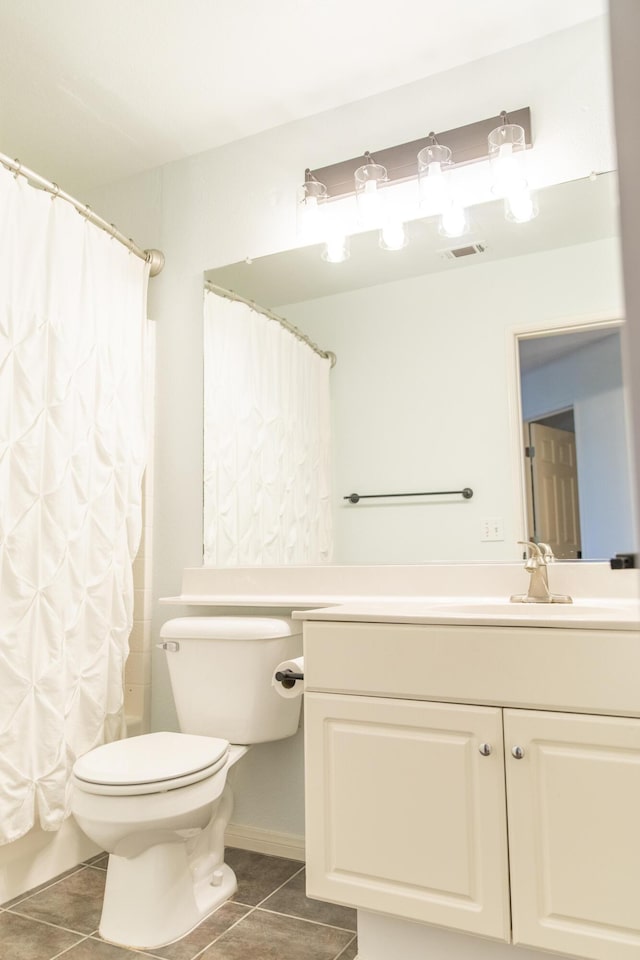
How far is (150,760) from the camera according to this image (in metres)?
1.79

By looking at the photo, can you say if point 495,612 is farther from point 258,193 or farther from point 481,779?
point 258,193

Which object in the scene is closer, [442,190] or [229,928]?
[229,928]

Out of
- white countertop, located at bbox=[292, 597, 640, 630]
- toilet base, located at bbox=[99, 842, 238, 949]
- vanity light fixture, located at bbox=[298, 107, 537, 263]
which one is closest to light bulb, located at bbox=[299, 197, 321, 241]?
vanity light fixture, located at bbox=[298, 107, 537, 263]

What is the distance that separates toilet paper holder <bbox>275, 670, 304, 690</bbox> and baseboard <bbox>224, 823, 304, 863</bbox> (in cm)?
76

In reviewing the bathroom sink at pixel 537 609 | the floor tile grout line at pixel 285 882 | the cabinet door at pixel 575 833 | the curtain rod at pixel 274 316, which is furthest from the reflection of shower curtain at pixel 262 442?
the cabinet door at pixel 575 833

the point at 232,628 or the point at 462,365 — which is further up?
the point at 462,365

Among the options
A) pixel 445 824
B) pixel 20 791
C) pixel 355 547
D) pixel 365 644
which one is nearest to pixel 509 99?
pixel 355 547

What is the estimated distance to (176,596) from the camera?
2529 millimetres

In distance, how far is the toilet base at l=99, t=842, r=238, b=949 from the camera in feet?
5.75

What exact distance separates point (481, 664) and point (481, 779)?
0.77 ft

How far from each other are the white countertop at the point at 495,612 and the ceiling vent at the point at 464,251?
1053mm

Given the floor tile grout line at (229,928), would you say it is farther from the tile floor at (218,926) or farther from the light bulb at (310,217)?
the light bulb at (310,217)

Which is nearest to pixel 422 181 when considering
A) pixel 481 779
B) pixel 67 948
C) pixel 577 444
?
pixel 577 444

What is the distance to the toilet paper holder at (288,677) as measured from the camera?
1.77 m
